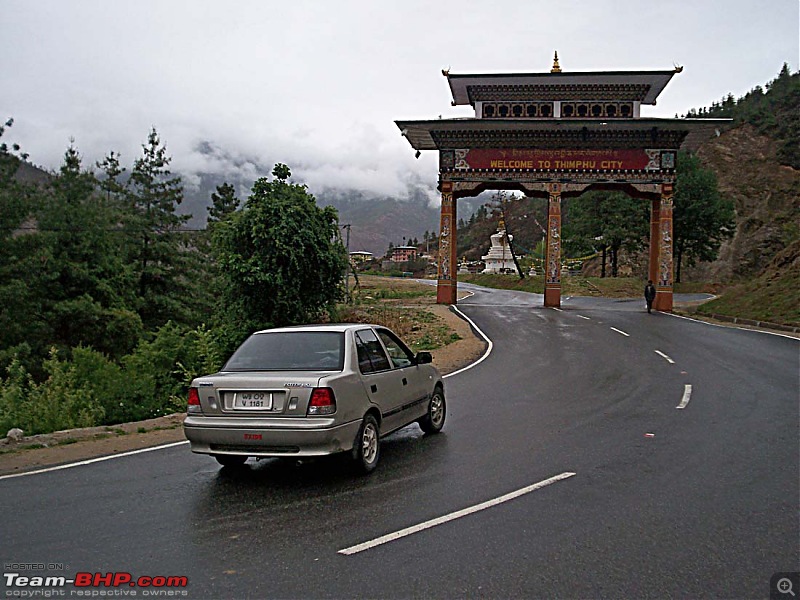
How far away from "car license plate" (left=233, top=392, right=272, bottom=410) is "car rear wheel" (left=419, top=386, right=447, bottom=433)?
2847 mm

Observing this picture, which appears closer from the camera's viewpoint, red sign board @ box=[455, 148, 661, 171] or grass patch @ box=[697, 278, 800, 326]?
grass patch @ box=[697, 278, 800, 326]

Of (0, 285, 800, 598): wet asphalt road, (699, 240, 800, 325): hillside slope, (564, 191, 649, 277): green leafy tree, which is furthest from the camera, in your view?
(564, 191, 649, 277): green leafy tree

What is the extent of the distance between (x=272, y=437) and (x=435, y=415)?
3.28 m

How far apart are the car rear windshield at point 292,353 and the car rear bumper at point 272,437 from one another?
0.73m

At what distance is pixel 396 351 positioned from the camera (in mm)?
8805

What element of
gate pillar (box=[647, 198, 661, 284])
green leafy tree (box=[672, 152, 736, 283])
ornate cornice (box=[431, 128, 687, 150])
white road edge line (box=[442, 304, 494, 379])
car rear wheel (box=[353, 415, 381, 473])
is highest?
ornate cornice (box=[431, 128, 687, 150])

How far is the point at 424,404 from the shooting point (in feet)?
29.7

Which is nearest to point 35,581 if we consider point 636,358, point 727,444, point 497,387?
point 727,444

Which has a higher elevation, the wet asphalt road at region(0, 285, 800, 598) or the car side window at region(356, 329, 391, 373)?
the car side window at region(356, 329, 391, 373)

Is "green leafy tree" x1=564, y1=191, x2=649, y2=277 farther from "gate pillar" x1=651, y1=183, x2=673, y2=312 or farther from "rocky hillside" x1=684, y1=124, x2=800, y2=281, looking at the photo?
"gate pillar" x1=651, y1=183, x2=673, y2=312

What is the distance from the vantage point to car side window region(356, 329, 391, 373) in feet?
25.2

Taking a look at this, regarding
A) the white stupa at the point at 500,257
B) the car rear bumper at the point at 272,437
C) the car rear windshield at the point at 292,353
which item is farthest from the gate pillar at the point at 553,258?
the white stupa at the point at 500,257

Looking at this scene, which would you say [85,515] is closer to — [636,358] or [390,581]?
[390,581]

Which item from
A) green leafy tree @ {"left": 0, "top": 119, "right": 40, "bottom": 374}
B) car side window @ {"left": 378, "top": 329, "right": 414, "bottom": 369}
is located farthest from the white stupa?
car side window @ {"left": 378, "top": 329, "right": 414, "bottom": 369}
